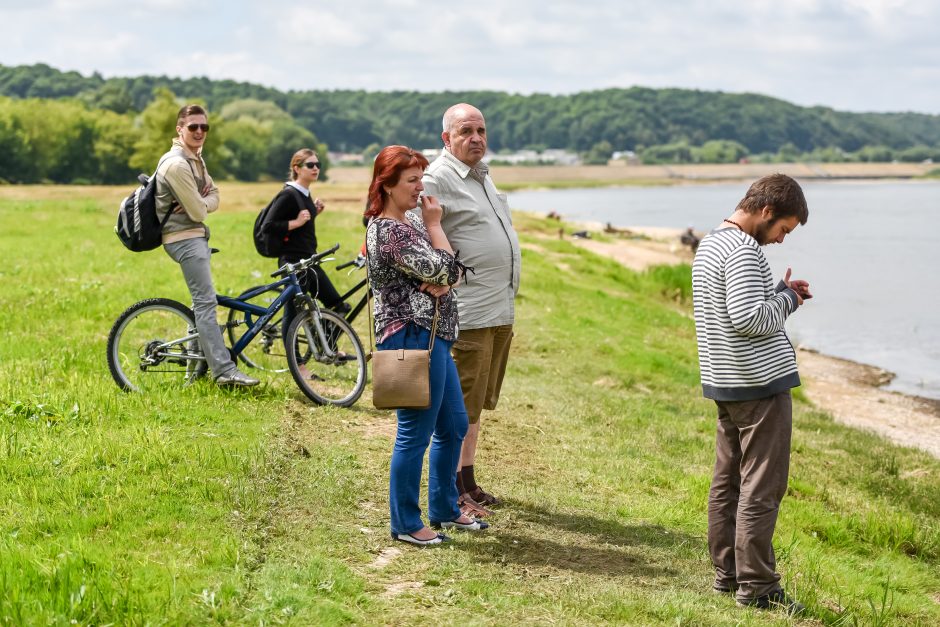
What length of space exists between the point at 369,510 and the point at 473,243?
169 centimetres

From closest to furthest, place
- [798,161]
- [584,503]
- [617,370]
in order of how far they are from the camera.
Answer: [584,503] < [617,370] < [798,161]

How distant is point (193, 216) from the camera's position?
755 cm

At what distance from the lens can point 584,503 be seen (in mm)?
6883

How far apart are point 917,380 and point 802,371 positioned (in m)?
2.53

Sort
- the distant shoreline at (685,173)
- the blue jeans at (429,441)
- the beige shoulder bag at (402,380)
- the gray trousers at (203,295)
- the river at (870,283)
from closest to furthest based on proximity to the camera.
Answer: the beige shoulder bag at (402,380) → the blue jeans at (429,441) → the gray trousers at (203,295) → the river at (870,283) → the distant shoreline at (685,173)

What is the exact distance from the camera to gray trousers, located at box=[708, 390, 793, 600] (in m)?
4.92

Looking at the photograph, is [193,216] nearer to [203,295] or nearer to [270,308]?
[203,295]

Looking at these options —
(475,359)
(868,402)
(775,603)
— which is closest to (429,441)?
(475,359)

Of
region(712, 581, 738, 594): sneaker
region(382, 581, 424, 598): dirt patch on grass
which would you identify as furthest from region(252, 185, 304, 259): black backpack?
region(712, 581, 738, 594): sneaker

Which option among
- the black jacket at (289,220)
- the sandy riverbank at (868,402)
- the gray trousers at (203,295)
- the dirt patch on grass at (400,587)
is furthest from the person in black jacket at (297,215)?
the sandy riverbank at (868,402)

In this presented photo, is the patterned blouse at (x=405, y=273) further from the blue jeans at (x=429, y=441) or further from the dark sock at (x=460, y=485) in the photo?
the dark sock at (x=460, y=485)

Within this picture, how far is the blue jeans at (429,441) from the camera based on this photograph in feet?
17.0

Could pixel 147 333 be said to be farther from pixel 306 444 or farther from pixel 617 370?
pixel 617 370

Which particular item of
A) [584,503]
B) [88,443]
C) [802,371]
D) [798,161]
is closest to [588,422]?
[584,503]
